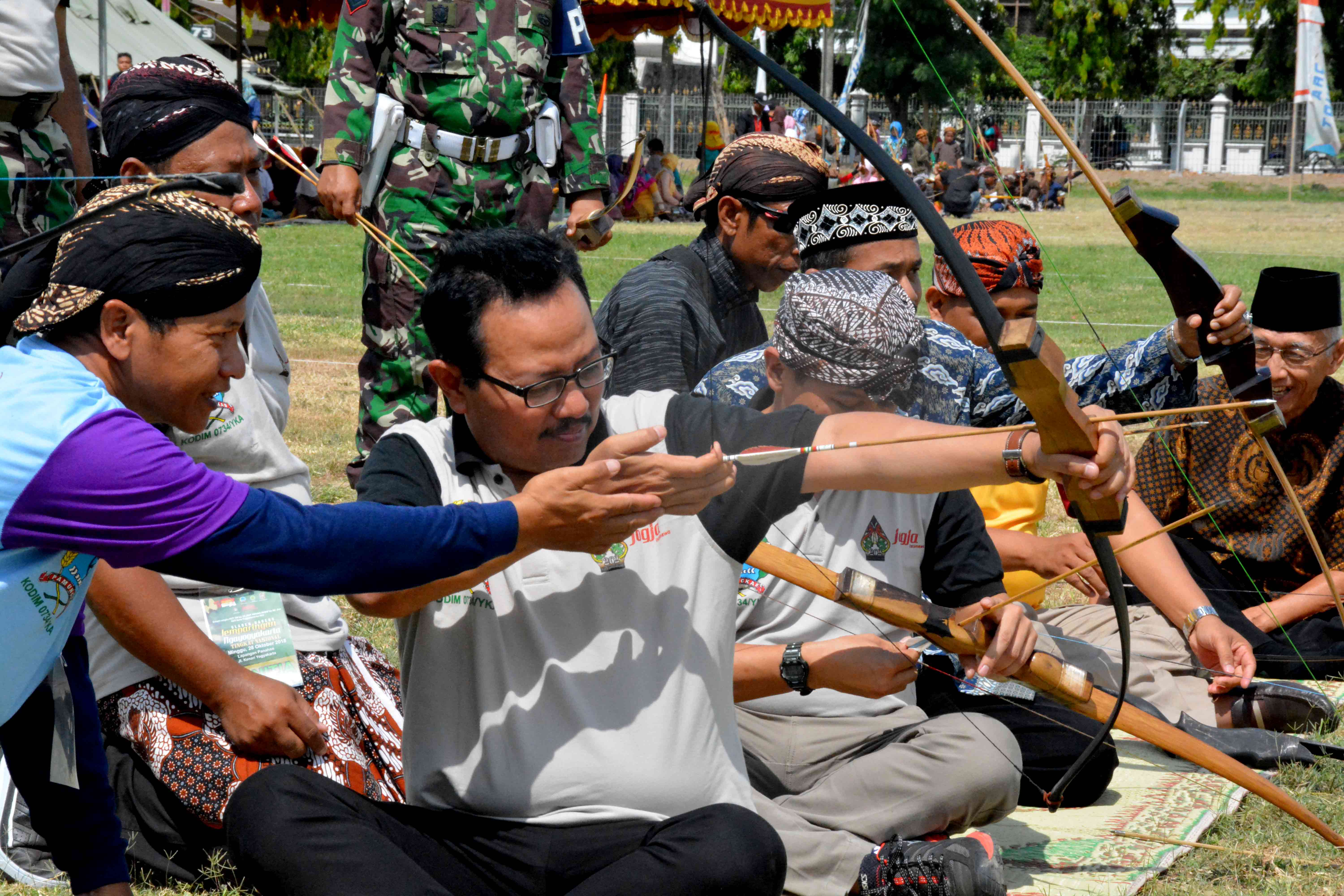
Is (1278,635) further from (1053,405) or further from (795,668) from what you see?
(1053,405)

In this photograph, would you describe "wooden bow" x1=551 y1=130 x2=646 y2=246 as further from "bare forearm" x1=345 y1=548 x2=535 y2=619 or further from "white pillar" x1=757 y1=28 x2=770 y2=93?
"white pillar" x1=757 y1=28 x2=770 y2=93

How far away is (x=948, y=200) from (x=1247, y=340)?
57.2 feet

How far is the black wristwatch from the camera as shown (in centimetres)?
248

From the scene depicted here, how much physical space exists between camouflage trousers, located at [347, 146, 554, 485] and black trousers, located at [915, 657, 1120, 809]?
2319mm

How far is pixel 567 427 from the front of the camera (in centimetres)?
216

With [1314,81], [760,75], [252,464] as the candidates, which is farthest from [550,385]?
[760,75]

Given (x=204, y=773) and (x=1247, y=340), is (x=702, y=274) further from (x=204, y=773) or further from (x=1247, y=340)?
(x=204, y=773)

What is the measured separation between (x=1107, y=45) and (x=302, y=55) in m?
20.3

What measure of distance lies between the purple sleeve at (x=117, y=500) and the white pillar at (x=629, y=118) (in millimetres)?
30740

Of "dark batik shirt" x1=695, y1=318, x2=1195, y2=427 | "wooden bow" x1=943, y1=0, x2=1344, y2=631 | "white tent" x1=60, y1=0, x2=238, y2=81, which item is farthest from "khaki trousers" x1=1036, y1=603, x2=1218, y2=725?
"white tent" x1=60, y1=0, x2=238, y2=81

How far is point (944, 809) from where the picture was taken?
8.80 feet

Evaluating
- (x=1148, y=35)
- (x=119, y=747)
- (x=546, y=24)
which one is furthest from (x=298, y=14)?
(x=1148, y=35)

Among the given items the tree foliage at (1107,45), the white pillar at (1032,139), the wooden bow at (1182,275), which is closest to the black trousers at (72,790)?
the wooden bow at (1182,275)

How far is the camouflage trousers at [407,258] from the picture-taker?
4895 millimetres
